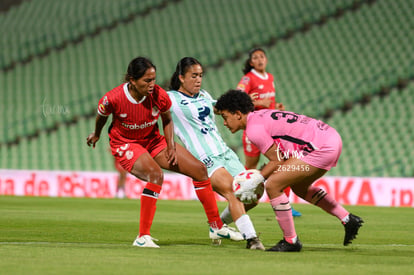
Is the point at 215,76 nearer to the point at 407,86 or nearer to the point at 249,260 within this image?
the point at 407,86

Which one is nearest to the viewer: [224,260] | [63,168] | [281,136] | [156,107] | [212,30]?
[224,260]

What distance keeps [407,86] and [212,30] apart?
29.6ft

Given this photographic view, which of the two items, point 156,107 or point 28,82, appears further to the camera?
point 28,82

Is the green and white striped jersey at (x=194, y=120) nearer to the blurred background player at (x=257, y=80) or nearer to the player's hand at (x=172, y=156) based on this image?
the player's hand at (x=172, y=156)

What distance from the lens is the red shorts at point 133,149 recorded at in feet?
22.6

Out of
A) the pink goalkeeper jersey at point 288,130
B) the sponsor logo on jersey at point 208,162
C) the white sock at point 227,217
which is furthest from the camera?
the white sock at point 227,217

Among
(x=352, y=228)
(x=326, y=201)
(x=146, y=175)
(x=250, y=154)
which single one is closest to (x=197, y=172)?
(x=146, y=175)

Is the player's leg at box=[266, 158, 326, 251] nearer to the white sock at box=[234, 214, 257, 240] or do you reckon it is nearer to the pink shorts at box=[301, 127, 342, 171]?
the pink shorts at box=[301, 127, 342, 171]

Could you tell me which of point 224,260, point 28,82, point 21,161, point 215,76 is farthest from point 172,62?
point 224,260

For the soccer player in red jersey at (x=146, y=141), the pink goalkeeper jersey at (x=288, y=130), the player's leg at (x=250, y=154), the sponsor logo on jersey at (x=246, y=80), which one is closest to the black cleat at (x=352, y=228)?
the pink goalkeeper jersey at (x=288, y=130)

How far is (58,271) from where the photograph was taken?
4.63 m

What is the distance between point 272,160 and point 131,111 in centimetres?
164

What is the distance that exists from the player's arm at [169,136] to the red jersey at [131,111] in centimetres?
10

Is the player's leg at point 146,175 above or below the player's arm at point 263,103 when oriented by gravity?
below
